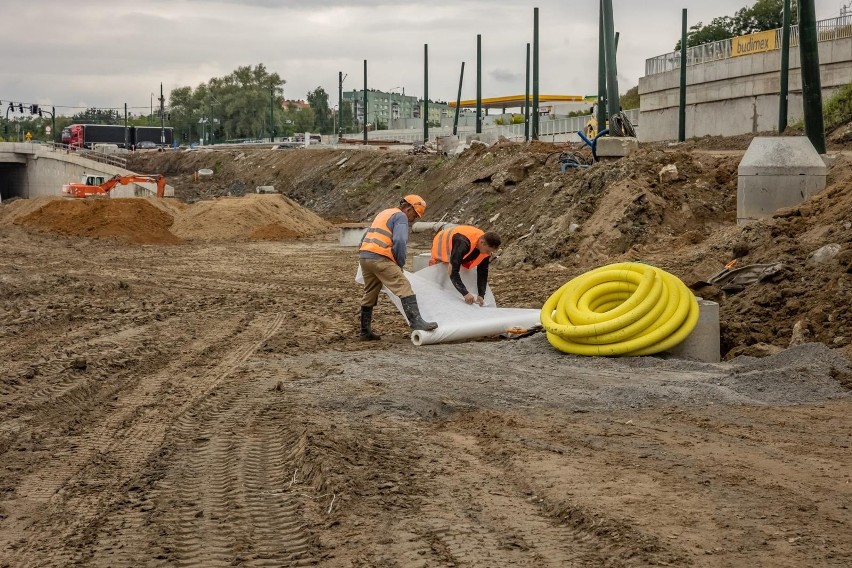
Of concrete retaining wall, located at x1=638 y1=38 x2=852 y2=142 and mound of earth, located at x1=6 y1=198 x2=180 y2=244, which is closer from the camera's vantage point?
mound of earth, located at x1=6 y1=198 x2=180 y2=244

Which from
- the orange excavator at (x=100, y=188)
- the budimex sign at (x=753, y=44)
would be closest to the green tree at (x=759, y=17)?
the budimex sign at (x=753, y=44)

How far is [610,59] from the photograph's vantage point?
28391 millimetres

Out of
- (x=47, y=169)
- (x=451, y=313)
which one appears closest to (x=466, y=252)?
(x=451, y=313)

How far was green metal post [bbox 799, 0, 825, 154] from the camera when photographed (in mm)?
18188

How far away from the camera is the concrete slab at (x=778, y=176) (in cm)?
1711

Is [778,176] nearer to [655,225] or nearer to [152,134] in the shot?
[655,225]

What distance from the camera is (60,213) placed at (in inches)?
1505

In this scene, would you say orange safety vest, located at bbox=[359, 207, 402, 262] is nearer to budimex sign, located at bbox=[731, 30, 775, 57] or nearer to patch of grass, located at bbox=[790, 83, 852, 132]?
patch of grass, located at bbox=[790, 83, 852, 132]

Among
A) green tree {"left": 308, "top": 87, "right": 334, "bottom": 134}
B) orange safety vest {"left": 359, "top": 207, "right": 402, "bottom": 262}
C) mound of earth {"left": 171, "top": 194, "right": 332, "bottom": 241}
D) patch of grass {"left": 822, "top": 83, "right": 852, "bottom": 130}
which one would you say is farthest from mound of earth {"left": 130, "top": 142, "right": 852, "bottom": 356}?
green tree {"left": 308, "top": 87, "right": 334, "bottom": 134}

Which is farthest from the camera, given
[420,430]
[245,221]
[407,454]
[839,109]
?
[245,221]

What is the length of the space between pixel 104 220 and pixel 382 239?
2620cm

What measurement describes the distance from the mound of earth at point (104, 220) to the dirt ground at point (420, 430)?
49.1 feet

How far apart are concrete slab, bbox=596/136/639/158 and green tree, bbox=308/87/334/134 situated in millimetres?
122591

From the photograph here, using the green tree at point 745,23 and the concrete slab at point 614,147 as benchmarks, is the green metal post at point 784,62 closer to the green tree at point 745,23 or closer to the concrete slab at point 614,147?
the concrete slab at point 614,147
